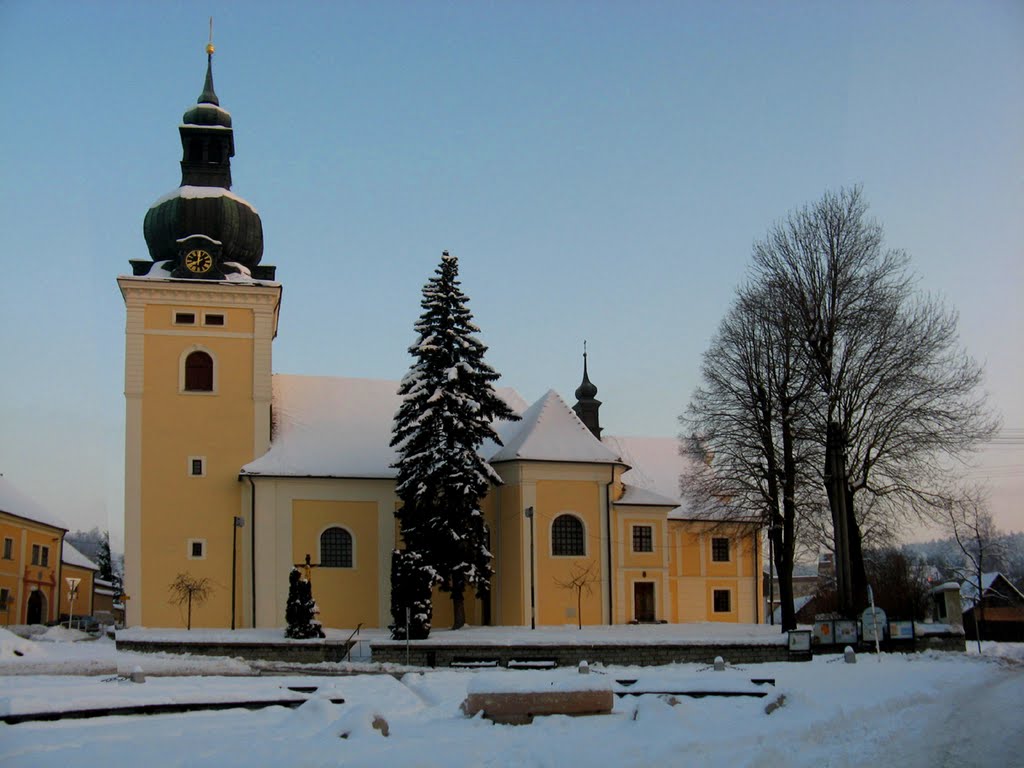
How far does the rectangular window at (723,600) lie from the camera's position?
1763 inches

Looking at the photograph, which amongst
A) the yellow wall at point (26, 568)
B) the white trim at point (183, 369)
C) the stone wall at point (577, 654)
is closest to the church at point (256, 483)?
the white trim at point (183, 369)

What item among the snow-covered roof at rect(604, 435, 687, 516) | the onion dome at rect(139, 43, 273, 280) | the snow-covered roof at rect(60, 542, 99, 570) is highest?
the onion dome at rect(139, 43, 273, 280)

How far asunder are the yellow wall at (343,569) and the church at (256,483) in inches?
2.0

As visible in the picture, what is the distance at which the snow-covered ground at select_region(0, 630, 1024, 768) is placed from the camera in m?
12.2

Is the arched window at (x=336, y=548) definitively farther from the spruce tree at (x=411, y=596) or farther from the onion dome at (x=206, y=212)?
the onion dome at (x=206, y=212)

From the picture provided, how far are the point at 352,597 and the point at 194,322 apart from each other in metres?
11.3

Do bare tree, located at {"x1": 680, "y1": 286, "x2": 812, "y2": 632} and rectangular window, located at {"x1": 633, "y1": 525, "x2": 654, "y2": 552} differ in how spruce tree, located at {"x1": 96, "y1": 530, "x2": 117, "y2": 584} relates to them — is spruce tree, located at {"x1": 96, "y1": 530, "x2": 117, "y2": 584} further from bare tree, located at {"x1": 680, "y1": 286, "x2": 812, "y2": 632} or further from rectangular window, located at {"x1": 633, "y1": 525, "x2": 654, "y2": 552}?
bare tree, located at {"x1": 680, "y1": 286, "x2": 812, "y2": 632}

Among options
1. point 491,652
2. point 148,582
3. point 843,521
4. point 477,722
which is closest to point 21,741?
point 477,722

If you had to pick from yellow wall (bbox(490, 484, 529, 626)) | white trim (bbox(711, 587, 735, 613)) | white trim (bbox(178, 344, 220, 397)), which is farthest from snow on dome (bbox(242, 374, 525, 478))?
white trim (bbox(711, 587, 735, 613))

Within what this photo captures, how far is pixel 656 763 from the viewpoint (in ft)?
39.5

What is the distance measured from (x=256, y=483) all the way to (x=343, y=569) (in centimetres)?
432

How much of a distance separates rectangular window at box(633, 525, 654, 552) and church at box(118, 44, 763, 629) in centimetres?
41

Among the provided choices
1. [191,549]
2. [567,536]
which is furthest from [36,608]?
[567,536]

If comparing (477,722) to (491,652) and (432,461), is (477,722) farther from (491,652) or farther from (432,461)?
(432,461)
